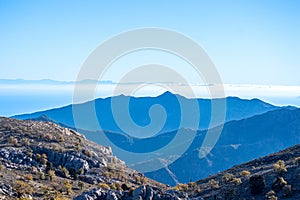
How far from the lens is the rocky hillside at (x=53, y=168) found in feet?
177

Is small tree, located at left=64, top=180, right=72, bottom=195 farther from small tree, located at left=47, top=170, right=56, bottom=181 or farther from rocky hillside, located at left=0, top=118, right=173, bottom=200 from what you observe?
small tree, located at left=47, top=170, right=56, bottom=181

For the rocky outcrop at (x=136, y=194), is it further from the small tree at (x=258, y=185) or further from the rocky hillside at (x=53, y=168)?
the small tree at (x=258, y=185)

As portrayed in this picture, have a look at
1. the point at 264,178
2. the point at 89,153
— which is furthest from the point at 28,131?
the point at 264,178

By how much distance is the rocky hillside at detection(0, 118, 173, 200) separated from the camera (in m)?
54.0

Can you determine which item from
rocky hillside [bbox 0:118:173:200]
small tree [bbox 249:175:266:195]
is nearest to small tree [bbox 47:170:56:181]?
rocky hillside [bbox 0:118:173:200]

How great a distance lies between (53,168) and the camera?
229 ft

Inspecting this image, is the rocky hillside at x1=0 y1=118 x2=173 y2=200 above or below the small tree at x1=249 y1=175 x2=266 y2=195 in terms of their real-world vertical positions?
above

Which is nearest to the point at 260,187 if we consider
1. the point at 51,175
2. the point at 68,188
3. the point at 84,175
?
the point at 68,188

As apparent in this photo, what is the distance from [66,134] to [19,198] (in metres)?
46.6

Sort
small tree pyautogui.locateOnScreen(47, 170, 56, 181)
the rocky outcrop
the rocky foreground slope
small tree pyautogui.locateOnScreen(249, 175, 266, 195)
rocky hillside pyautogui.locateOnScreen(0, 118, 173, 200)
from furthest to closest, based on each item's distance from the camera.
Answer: small tree pyautogui.locateOnScreen(47, 170, 56, 181), rocky hillside pyautogui.locateOnScreen(0, 118, 173, 200), the rocky foreground slope, the rocky outcrop, small tree pyautogui.locateOnScreen(249, 175, 266, 195)

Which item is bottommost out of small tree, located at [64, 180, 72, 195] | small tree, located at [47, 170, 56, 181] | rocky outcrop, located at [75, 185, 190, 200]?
rocky outcrop, located at [75, 185, 190, 200]

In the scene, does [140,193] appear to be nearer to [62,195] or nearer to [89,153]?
[62,195]

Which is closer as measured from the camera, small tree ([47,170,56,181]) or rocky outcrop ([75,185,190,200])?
rocky outcrop ([75,185,190,200])

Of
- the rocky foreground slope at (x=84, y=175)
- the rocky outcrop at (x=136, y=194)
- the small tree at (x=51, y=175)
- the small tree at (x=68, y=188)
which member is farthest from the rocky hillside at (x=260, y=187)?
the small tree at (x=51, y=175)
